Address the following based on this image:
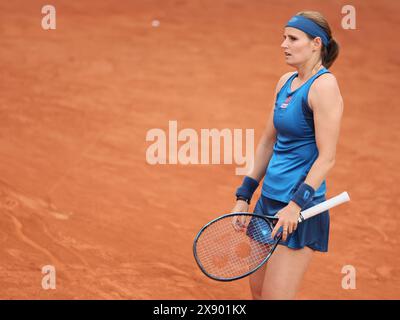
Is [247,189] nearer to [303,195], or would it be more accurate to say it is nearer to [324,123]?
[303,195]

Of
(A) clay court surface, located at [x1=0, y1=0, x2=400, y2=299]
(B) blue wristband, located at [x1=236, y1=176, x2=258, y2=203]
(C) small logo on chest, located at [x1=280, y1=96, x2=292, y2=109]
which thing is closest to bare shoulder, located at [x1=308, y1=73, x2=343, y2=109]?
(C) small logo on chest, located at [x1=280, y1=96, x2=292, y2=109]

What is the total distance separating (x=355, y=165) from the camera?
250 inches

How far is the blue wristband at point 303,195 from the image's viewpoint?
286cm

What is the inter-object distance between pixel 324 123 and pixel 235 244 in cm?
74

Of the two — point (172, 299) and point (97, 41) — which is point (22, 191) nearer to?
point (172, 299)

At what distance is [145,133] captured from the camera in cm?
664

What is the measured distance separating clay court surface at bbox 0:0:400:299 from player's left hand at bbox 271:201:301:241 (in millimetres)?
1670

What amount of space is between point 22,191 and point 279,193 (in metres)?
3.04

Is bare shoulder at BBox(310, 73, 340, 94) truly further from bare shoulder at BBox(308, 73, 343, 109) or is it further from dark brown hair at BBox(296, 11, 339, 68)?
dark brown hair at BBox(296, 11, 339, 68)

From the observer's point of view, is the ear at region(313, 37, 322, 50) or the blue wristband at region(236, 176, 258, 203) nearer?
the ear at region(313, 37, 322, 50)

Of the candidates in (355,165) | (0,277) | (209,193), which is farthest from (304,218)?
(355,165)

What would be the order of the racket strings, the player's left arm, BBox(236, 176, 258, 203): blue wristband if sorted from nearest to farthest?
the player's left arm < the racket strings < BBox(236, 176, 258, 203): blue wristband

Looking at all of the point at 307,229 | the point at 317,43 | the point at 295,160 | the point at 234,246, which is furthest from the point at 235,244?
the point at 317,43

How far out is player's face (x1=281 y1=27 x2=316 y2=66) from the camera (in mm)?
2976
